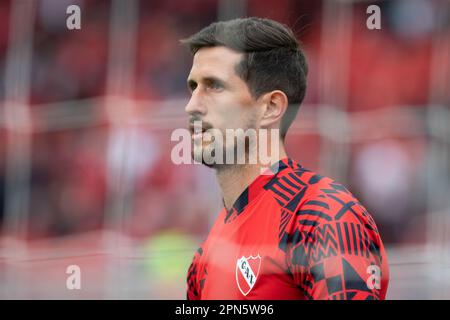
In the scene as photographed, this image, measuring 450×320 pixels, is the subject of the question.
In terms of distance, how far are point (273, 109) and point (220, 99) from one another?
10 cm

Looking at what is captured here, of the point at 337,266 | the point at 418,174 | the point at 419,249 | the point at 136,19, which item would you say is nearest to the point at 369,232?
the point at 337,266

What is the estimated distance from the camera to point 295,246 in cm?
122

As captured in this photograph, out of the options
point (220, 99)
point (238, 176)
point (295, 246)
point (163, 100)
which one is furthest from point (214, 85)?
point (163, 100)

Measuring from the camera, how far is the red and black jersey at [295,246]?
1.17m

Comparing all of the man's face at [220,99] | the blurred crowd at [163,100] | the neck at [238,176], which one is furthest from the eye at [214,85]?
the blurred crowd at [163,100]

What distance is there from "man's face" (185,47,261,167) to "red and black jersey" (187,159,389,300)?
0.35ft

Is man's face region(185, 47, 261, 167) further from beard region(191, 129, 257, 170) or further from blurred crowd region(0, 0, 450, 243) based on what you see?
blurred crowd region(0, 0, 450, 243)

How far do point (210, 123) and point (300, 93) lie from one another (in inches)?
7.8

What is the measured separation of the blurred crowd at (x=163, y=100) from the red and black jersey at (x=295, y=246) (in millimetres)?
1264

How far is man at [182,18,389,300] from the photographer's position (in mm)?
1198

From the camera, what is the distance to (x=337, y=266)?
1.17m

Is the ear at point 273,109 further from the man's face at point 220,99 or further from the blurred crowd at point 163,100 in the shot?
the blurred crowd at point 163,100

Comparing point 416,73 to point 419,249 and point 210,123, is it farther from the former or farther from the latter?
point 210,123

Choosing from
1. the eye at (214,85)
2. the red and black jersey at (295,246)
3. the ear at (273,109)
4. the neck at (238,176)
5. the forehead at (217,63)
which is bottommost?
the red and black jersey at (295,246)
